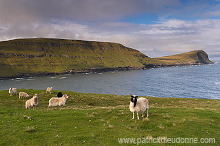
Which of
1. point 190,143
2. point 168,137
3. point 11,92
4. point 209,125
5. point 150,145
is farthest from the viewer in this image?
point 11,92

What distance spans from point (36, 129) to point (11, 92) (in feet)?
122

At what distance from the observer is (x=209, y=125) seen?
1606cm

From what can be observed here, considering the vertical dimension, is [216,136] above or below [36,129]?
below

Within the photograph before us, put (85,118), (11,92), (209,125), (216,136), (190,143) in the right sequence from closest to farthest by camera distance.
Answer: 1. (190,143)
2. (216,136)
3. (209,125)
4. (85,118)
5. (11,92)

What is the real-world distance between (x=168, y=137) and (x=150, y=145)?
2.38 m

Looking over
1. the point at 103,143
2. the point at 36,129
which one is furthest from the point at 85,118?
the point at 103,143

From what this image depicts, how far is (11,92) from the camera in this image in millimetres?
43781

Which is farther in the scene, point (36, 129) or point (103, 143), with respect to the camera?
point (36, 129)

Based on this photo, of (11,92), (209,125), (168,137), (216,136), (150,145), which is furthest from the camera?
(11,92)

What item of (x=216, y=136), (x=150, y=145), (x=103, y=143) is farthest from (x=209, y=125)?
(x=103, y=143)

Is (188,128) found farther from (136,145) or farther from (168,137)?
(136,145)

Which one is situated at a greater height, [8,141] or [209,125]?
[8,141]

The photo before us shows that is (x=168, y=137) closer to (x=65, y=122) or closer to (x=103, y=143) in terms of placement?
(x=103, y=143)

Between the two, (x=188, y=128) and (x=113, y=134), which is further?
(x=188, y=128)
